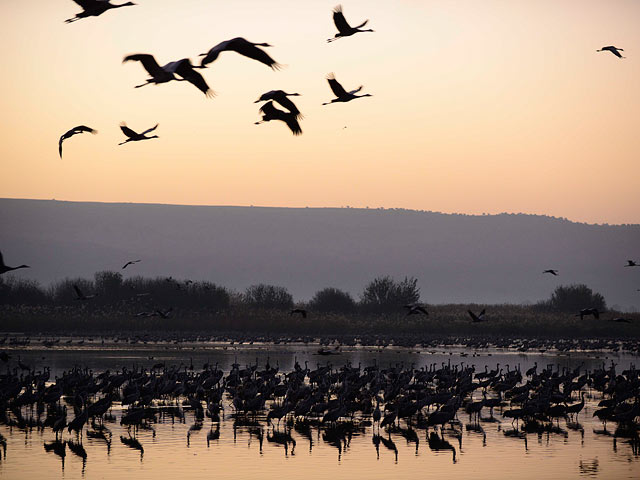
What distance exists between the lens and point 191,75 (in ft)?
52.9

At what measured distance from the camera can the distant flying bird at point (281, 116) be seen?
1795 centimetres

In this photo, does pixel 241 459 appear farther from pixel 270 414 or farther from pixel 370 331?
pixel 370 331

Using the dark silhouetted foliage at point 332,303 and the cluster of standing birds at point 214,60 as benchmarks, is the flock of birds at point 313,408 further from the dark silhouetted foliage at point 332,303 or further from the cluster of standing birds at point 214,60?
the dark silhouetted foliage at point 332,303

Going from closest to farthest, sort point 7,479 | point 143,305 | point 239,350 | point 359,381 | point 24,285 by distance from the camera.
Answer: point 7,479
point 359,381
point 239,350
point 143,305
point 24,285

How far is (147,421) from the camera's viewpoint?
89.9ft

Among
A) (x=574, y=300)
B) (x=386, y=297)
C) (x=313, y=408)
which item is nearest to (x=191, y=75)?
(x=313, y=408)

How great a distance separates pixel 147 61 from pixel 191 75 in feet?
2.88

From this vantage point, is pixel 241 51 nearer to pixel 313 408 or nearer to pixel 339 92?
pixel 339 92

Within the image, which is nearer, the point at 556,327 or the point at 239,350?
the point at 239,350

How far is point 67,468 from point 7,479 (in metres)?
1.48

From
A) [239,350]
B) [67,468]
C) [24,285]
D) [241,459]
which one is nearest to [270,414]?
[241,459]

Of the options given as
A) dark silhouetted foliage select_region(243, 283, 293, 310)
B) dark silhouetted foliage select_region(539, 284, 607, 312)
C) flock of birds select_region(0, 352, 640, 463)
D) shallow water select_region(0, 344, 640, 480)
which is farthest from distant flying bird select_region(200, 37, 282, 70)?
dark silhouetted foliage select_region(539, 284, 607, 312)

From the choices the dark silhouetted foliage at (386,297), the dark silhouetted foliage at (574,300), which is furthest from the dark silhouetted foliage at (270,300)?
the dark silhouetted foliage at (574,300)

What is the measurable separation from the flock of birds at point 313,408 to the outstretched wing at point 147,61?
10.2 m
